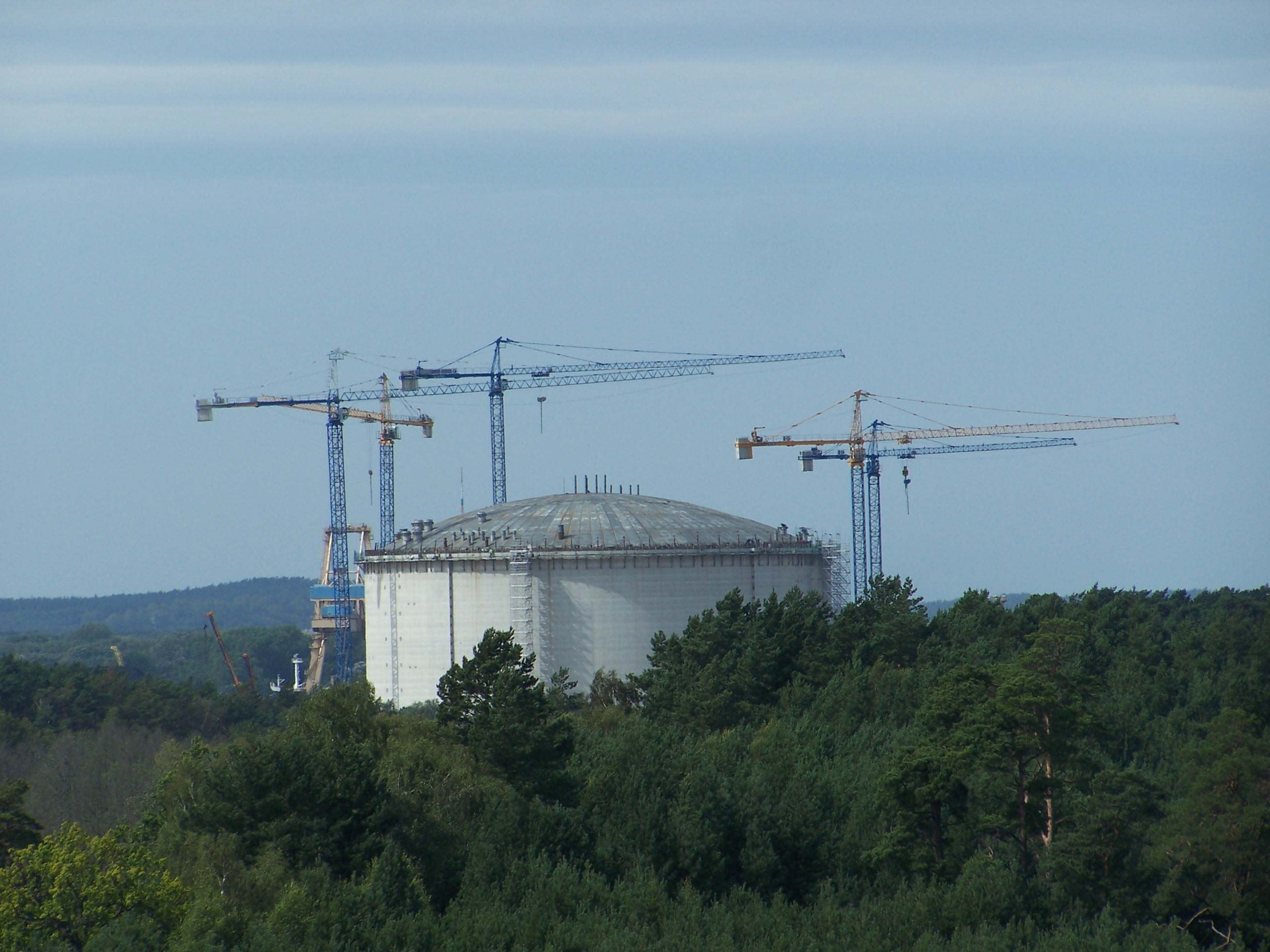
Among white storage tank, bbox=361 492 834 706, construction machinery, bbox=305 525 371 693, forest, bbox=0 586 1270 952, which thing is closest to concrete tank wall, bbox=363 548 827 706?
white storage tank, bbox=361 492 834 706

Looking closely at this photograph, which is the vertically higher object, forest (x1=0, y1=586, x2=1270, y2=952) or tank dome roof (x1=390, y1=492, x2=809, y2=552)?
tank dome roof (x1=390, y1=492, x2=809, y2=552)

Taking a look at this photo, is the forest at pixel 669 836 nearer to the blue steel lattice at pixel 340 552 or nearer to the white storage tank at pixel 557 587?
the white storage tank at pixel 557 587

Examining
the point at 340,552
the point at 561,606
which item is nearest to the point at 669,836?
the point at 561,606

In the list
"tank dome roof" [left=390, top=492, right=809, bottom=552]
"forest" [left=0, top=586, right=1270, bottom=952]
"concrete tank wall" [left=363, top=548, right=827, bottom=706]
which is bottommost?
Answer: "forest" [left=0, top=586, right=1270, bottom=952]

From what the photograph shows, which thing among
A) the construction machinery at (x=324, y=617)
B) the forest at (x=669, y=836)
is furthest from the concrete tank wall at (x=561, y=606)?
the construction machinery at (x=324, y=617)

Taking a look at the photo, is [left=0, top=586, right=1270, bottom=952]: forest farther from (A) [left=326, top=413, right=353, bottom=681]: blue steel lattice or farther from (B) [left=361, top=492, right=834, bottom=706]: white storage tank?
(A) [left=326, top=413, right=353, bottom=681]: blue steel lattice

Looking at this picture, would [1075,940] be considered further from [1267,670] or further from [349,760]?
[1267,670]

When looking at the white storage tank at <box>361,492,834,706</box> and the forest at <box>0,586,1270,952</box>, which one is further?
the white storage tank at <box>361,492,834,706</box>

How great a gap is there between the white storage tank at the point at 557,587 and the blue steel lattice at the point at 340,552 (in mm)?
53500

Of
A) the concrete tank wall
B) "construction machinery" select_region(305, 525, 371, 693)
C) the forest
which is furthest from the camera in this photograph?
"construction machinery" select_region(305, 525, 371, 693)

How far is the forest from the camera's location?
33156mm

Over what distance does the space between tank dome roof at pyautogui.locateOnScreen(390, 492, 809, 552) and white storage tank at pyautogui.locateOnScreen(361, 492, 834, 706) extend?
12cm

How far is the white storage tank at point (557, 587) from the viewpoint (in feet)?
244

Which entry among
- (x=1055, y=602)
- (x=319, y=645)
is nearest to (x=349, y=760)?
(x=1055, y=602)
